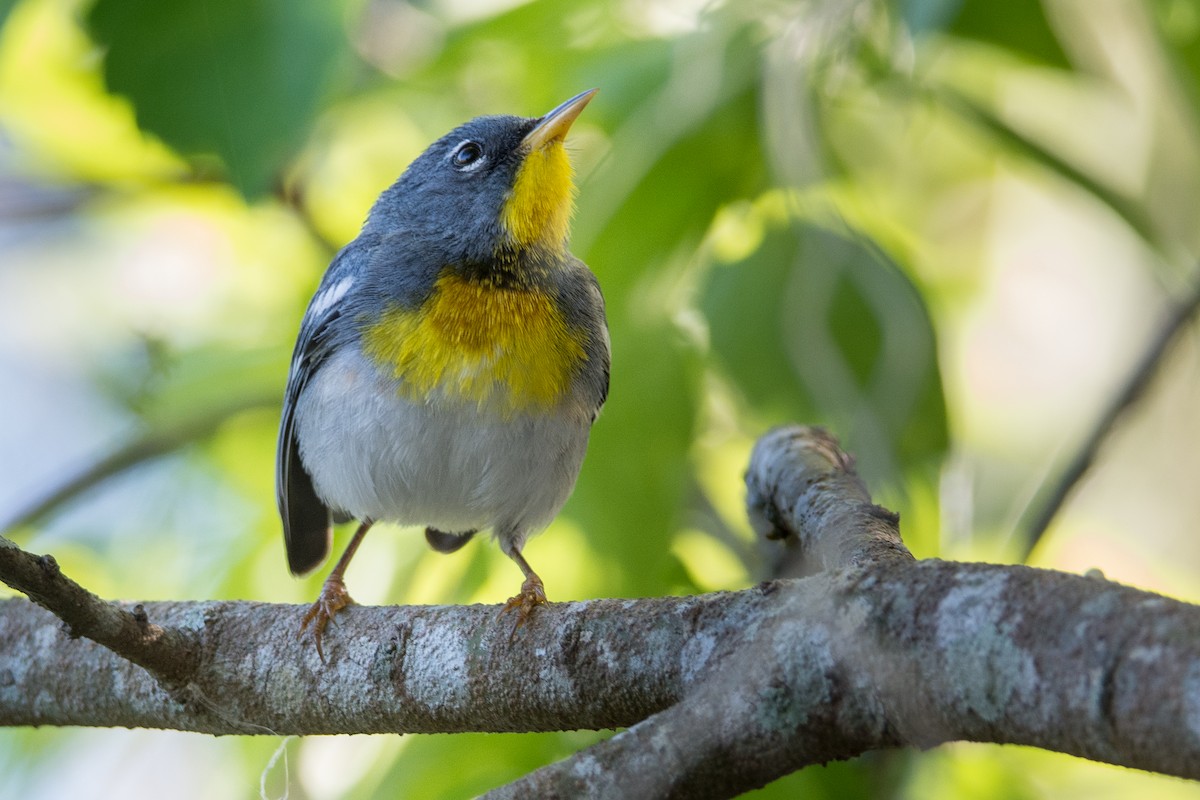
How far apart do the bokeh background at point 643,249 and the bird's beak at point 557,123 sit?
3.0 inches

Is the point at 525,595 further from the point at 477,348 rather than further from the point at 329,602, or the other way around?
the point at 477,348

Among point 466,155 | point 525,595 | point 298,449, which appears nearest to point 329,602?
point 525,595

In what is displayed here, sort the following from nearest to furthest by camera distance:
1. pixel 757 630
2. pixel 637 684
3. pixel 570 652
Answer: pixel 757 630, pixel 637 684, pixel 570 652

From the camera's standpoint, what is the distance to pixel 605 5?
3.19m

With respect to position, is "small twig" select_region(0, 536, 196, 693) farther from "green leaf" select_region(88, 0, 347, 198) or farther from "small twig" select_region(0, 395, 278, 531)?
"small twig" select_region(0, 395, 278, 531)

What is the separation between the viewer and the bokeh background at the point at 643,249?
101 inches

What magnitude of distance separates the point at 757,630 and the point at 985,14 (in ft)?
6.77

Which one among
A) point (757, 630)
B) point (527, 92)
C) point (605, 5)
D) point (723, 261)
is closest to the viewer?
point (757, 630)

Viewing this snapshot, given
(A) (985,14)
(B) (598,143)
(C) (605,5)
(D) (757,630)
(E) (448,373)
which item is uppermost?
(A) (985,14)

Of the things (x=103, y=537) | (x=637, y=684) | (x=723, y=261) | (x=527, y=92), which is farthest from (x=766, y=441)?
(x=103, y=537)

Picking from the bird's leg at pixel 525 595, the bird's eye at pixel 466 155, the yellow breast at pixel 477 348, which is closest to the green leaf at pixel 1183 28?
the yellow breast at pixel 477 348

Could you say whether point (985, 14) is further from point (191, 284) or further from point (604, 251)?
point (191, 284)

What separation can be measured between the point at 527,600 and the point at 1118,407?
180cm

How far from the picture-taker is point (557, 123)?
10.7 ft
